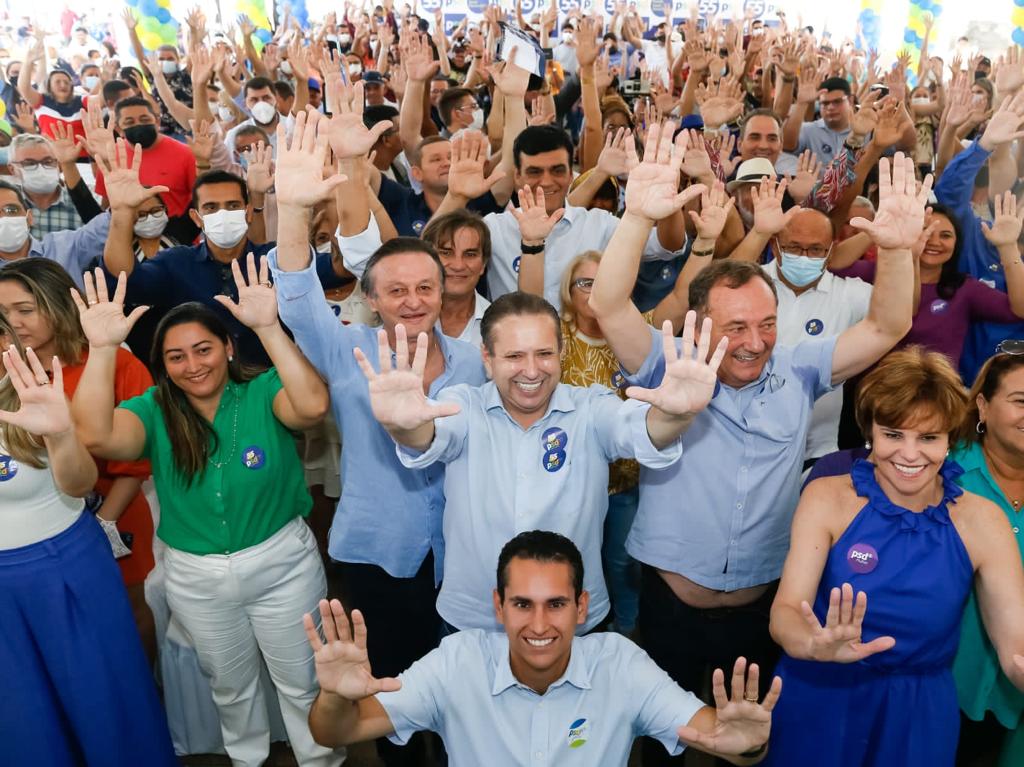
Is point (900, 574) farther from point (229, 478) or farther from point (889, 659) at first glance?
→ point (229, 478)

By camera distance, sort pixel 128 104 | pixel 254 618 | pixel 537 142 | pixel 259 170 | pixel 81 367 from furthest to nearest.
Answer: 1. pixel 128 104
2. pixel 259 170
3. pixel 537 142
4. pixel 81 367
5. pixel 254 618

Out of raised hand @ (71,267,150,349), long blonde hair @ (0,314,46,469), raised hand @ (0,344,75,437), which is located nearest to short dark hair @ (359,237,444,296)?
raised hand @ (71,267,150,349)

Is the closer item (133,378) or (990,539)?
(990,539)

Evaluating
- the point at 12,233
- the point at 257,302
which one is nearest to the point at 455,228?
the point at 257,302

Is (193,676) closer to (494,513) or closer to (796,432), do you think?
(494,513)

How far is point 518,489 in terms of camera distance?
2182 mm

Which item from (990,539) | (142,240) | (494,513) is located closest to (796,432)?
(990,539)

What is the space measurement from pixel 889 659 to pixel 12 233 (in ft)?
12.0

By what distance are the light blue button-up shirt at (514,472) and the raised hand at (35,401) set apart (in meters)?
0.90

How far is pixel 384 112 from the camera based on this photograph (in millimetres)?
5242

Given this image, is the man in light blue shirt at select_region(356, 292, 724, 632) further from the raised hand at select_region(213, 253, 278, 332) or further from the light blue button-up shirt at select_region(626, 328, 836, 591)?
the raised hand at select_region(213, 253, 278, 332)

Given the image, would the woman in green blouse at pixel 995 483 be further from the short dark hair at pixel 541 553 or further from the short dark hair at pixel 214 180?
the short dark hair at pixel 214 180

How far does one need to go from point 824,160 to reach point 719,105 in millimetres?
1736

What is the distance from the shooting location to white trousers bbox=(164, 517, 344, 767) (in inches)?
101
